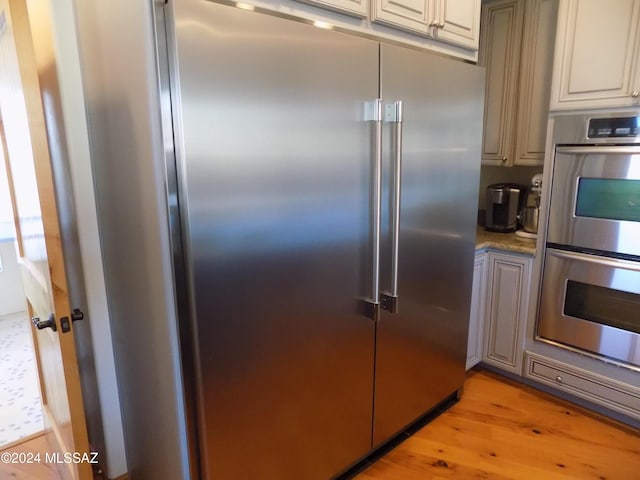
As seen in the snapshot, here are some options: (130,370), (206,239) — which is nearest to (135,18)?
(206,239)

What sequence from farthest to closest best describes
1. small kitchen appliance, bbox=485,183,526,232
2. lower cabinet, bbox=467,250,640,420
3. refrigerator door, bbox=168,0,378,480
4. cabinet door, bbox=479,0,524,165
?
1. small kitchen appliance, bbox=485,183,526,232
2. cabinet door, bbox=479,0,524,165
3. lower cabinet, bbox=467,250,640,420
4. refrigerator door, bbox=168,0,378,480

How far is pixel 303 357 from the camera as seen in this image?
4.71 ft

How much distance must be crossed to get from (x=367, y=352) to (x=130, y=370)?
2.95 feet

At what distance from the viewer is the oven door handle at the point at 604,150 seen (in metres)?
1.88

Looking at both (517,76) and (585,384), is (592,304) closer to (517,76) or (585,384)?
(585,384)

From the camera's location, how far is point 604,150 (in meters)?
1.96

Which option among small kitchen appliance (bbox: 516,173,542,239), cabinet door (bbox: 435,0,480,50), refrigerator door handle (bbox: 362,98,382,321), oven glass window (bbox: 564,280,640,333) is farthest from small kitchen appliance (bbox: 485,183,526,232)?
refrigerator door handle (bbox: 362,98,382,321)

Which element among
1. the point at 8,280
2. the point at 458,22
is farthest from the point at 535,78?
the point at 8,280

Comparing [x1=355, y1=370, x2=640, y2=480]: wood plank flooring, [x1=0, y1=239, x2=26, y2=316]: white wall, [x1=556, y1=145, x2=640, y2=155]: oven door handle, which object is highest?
[x1=556, y1=145, x2=640, y2=155]: oven door handle

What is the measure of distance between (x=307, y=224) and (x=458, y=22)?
1.19 metres

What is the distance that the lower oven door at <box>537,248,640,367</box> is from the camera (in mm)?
Answer: 2004

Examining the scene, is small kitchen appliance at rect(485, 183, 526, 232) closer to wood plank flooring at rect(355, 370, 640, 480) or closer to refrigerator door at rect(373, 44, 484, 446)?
refrigerator door at rect(373, 44, 484, 446)

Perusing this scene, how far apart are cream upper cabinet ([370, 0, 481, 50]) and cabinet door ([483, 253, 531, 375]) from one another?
3.88 ft

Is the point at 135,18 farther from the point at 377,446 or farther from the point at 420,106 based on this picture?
the point at 377,446
